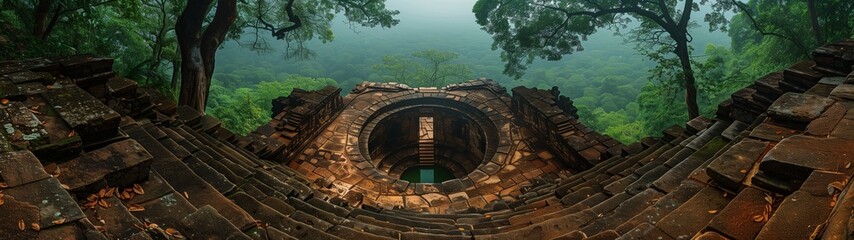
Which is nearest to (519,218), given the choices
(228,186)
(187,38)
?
(228,186)

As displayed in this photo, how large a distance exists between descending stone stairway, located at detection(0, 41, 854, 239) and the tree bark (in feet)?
13.4

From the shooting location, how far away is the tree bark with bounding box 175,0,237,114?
28.8 ft

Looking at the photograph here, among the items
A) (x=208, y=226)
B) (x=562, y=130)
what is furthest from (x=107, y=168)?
(x=562, y=130)

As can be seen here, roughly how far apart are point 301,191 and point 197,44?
232 inches

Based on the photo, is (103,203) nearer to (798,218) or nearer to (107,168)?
(107,168)

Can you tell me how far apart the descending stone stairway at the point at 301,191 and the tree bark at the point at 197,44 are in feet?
13.4

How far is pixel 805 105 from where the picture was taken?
382 centimetres

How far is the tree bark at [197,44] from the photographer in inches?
346

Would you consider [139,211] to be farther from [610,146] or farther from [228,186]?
[610,146]

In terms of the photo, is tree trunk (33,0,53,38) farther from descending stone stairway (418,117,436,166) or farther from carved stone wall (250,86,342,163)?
descending stone stairway (418,117,436,166)

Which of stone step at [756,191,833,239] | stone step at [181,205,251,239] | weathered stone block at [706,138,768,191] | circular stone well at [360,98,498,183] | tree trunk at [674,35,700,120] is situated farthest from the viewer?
circular stone well at [360,98,498,183]

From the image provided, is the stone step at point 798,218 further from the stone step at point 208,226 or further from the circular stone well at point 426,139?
the circular stone well at point 426,139

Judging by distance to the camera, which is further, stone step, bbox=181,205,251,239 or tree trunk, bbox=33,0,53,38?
tree trunk, bbox=33,0,53,38

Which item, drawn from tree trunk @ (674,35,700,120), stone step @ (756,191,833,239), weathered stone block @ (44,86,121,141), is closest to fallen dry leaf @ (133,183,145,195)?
weathered stone block @ (44,86,121,141)
